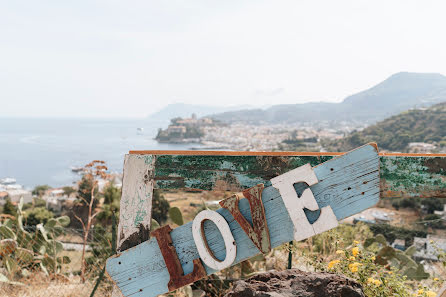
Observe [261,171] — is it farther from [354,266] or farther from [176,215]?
[176,215]

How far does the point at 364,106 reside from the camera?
112 m

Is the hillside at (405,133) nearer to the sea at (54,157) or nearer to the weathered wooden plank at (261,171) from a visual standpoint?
the sea at (54,157)

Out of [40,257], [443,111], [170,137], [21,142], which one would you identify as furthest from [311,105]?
[40,257]

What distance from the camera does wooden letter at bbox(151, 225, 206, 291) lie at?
112 cm

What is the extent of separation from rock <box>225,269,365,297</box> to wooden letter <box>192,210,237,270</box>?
0.53ft

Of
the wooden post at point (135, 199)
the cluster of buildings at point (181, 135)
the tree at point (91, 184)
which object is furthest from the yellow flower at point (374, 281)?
the cluster of buildings at point (181, 135)

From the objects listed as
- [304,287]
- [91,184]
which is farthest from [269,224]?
[91,184]

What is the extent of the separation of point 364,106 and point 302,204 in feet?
396

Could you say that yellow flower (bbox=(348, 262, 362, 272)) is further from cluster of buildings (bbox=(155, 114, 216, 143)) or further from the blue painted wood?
cluster of buildings (bbox=(155, 114, 216, 143))

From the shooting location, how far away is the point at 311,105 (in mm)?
115750

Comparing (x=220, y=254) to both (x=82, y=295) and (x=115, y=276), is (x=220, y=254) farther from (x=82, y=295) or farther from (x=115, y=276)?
(x=82, y=295)

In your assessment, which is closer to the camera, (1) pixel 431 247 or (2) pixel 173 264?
(2) pixel 173 264

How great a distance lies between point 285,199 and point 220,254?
279 mm

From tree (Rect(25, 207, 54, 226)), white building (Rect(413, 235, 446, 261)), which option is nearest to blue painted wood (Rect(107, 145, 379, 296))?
white building (Rect(413, 235, 446, 261))
